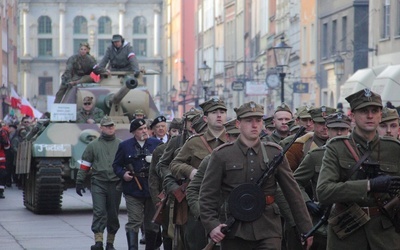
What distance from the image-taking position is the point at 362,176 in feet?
28.9

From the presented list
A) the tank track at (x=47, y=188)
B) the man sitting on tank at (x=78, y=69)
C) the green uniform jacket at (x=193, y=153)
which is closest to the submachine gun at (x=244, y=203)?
the green uniform jacket at (x=193, y=153)

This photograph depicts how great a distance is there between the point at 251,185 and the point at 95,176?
26.3ft

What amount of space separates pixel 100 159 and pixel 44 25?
139 meters

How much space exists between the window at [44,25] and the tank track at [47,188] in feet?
435

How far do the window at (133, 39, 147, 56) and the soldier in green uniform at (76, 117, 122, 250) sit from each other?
139676 mm

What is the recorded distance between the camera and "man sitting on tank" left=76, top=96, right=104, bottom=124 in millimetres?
25219

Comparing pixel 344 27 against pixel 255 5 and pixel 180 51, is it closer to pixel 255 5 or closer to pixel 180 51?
pixel 255 5

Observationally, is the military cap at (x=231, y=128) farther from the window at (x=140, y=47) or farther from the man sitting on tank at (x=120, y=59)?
the window at (x=140, y=47)

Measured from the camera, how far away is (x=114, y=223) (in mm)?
16766

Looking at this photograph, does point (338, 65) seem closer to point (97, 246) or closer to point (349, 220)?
point (97, 246)

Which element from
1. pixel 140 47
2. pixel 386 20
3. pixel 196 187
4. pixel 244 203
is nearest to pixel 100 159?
pixel 196 187

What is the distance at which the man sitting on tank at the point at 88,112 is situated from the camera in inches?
Answer: 993


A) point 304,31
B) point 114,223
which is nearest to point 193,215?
point 114,223

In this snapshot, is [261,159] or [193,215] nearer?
[261,159]
